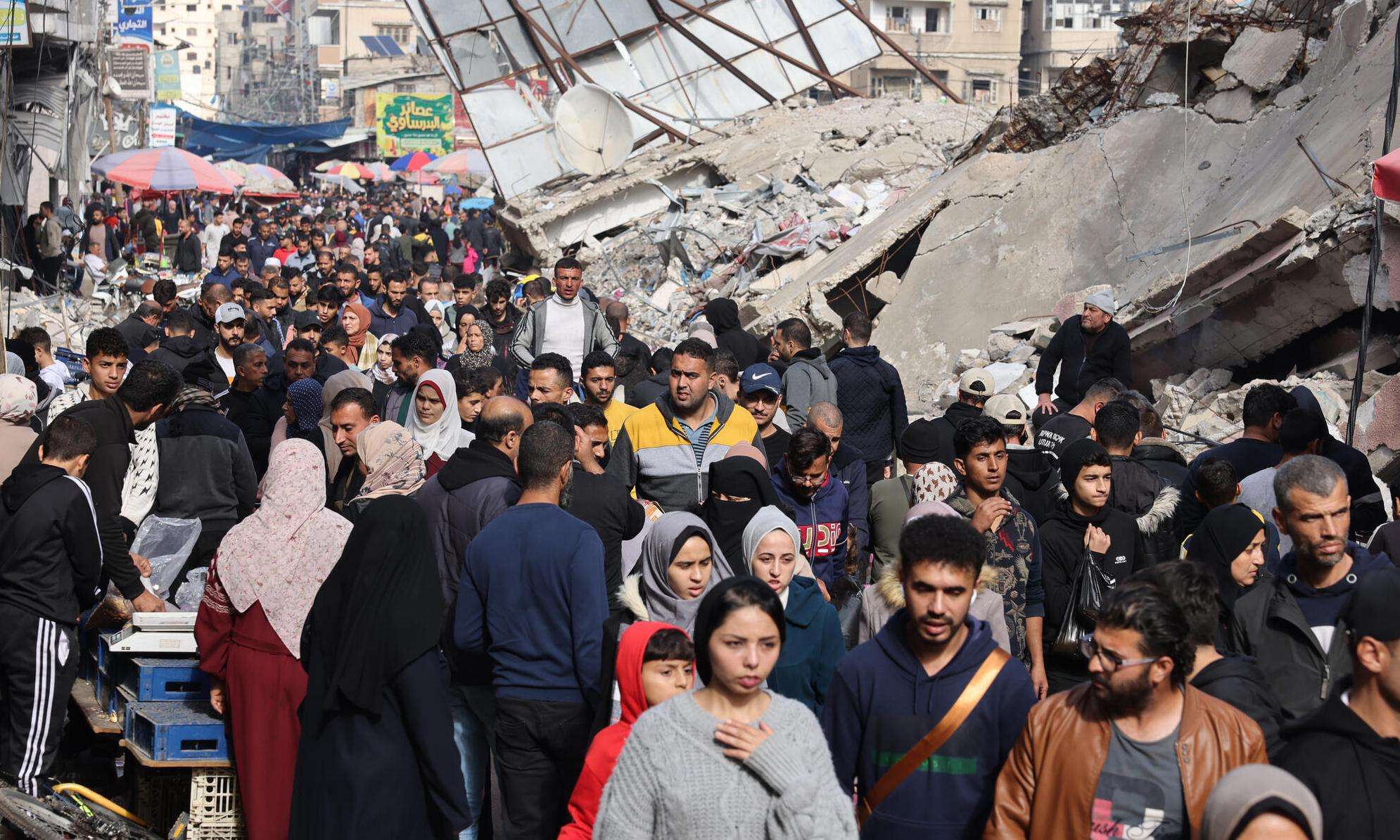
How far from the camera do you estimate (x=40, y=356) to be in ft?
29.1

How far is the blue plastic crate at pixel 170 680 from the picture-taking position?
4.78 meters

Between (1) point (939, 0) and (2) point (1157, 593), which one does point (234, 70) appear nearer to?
(1) point (939, 0)

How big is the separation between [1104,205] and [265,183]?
2669 centimetres

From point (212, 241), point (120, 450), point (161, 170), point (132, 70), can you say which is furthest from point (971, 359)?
point (132, 70)

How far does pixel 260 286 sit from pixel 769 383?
19.2ft

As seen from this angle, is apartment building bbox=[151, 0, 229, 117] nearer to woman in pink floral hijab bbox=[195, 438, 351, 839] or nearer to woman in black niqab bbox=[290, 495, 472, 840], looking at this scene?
woman in pink floral hijab bbox=[195, 438, 351, 839]

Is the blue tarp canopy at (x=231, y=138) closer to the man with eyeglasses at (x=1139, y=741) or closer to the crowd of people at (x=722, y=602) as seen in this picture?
the crowd of people at (x=722, y=602)

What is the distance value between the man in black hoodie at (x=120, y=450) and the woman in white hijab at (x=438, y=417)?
3.62 feet

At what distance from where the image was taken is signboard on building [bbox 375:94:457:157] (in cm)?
6278

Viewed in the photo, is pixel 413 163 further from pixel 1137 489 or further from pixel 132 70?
pixel 1137 489

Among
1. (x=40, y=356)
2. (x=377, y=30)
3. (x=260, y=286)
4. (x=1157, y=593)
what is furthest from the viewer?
(x=377, y=30)

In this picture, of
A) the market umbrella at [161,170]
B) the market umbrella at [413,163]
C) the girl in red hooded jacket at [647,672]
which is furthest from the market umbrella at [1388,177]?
the market umbrella at [413,163]

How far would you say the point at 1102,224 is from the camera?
12.3 meters

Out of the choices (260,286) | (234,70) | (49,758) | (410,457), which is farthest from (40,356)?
(234,70)
